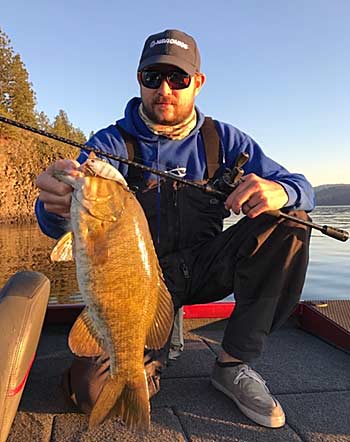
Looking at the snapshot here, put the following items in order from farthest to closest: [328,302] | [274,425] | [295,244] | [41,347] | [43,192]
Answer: [328,302] < [41,347] < [295,244] < [274,425] < [43,192]

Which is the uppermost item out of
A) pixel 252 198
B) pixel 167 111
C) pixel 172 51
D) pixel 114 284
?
pixel 172 51

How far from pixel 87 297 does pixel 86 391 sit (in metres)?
0.99

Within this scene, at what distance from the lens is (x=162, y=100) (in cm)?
359

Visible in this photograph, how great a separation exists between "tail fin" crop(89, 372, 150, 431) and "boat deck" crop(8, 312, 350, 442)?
412mm

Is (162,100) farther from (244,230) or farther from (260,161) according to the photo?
(244,230)

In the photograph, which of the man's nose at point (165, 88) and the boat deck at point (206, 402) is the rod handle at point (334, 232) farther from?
the man's nose at point (165, 88)

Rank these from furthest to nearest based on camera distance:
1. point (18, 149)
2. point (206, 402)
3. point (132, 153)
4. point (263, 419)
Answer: point (18, 149), point (132, 153), point (206, 402), point (263, 419)

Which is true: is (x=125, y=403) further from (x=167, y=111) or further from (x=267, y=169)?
Answer: (x=167, y=111)

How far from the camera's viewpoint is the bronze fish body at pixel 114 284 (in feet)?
6.90

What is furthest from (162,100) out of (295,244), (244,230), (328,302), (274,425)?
(328,302)

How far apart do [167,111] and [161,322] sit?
1879 mm

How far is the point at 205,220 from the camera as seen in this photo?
12.1ft

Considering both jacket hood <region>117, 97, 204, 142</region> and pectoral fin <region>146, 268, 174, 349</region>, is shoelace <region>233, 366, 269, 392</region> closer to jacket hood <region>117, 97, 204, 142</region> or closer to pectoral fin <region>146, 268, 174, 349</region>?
pectoral fin <region>146, 268, 174, 349</region>

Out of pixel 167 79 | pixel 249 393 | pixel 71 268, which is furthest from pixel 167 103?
pixel 71 268
